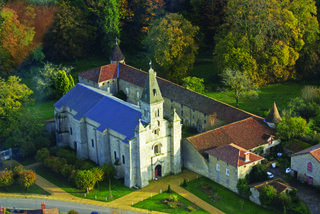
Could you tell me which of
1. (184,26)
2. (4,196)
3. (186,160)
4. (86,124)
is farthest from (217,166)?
(184,26)

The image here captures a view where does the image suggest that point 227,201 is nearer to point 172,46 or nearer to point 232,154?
point 232,154

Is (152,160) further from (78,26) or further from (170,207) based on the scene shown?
(78,26)

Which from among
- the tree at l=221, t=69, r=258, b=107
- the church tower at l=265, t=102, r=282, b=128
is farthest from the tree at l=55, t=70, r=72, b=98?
the church tower at l=265, t=102, r=282, b=128

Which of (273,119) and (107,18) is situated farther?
(107,18)

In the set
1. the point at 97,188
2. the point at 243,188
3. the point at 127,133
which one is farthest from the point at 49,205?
the point at 243,188

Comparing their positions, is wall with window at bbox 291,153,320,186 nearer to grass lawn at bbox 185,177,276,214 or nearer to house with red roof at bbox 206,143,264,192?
house with red roof at bbox 206,143,264,192
